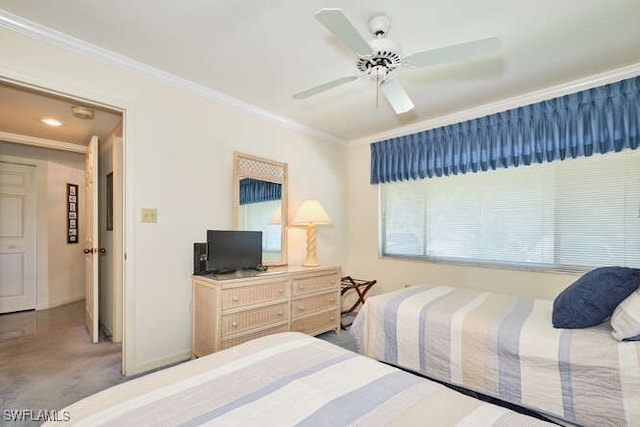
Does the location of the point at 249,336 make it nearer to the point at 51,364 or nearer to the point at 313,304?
the point at 313,304

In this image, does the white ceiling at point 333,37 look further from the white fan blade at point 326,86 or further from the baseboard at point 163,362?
the baseboard at point 163,362

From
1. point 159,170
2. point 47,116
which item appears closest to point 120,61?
point 159,170

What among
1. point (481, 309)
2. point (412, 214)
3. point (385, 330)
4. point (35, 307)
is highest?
point (412, 214)

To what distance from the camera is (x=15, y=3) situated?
1.72 m

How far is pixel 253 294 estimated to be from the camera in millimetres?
2547

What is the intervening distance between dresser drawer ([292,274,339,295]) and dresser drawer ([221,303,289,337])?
0.20 m

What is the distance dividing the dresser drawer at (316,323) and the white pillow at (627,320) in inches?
88.2

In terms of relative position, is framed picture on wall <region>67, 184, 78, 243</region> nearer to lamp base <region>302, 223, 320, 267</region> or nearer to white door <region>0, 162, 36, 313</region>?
white door <region>0, 162, 36, 313</region>

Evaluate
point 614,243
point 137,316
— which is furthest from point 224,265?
point 614,243

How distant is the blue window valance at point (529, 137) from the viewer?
2443mm

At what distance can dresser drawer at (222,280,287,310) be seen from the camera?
93.3 inches

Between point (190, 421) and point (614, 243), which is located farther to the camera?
point (614, 243)

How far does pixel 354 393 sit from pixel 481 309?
57.4 inches

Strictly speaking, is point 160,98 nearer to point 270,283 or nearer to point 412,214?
point 270,283
